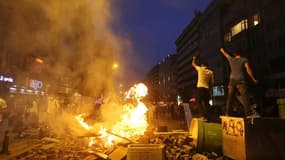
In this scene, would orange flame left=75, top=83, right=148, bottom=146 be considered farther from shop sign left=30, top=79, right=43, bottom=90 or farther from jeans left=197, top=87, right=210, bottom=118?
shop sign left=30, top=79, right=43, bottom=90


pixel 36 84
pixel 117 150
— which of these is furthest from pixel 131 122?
pixel 36 84

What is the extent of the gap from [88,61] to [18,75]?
6.53 m

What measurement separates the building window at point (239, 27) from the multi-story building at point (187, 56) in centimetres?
2649

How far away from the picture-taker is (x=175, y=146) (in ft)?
25.2

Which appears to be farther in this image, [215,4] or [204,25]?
[204,25]

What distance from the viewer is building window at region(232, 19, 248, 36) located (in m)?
34.4

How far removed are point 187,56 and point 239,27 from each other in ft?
144

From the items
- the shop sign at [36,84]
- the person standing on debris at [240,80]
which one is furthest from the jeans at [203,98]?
the shop sign at [36,84]

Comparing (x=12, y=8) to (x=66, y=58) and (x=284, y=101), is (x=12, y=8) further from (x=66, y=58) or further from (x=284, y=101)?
(x=284, y=101)

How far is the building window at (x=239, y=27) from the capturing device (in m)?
34.4

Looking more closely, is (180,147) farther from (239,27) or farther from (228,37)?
(228,37)

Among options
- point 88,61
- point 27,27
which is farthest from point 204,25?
point 27,27

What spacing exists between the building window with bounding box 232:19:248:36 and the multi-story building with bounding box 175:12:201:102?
2649 centimetres

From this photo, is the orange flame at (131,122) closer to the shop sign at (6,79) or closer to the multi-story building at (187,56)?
the shop sign at (6,79)
